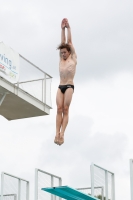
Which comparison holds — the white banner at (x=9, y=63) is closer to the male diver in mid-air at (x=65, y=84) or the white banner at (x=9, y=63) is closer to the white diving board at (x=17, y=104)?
the white diving board at (x=17, y=104)

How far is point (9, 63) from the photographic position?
39.8 meters

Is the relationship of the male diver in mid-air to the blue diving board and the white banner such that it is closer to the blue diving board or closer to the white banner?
the blue diving board

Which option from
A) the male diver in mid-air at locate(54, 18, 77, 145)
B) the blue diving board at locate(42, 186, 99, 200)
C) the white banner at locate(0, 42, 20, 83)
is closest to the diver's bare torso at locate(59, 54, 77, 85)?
the male diver in mid-air at locate(54, 18, 77, 145)

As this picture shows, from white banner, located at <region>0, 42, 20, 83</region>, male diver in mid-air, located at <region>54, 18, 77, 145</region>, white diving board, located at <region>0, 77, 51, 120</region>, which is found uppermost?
white banner, located at <region>0, 42, 20, 83</region>

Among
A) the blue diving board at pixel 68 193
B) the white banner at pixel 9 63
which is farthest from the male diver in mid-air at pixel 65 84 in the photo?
the white banner at pixel 9 63

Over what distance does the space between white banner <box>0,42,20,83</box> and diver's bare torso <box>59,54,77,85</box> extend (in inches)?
541

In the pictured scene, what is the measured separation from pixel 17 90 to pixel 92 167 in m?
10.6

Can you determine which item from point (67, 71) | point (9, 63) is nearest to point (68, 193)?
point (67, 71)

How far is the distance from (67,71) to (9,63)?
14.7m

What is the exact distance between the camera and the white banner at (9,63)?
3928 cm

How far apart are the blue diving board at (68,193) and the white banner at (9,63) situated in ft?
47.7

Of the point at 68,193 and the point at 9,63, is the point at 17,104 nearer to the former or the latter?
the point at 9,63

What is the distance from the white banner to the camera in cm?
3928

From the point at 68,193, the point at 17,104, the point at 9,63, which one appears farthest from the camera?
the point at 17,104
